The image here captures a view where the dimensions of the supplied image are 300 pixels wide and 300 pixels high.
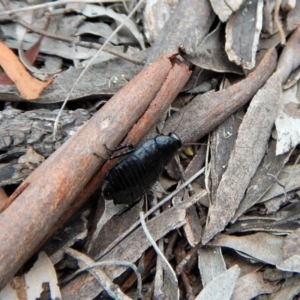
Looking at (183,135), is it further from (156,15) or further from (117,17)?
(117,17)

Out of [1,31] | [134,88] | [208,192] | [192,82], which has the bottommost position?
[208,192]

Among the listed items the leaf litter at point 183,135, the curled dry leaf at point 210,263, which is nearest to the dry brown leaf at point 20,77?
the leaf litter at point 183,135

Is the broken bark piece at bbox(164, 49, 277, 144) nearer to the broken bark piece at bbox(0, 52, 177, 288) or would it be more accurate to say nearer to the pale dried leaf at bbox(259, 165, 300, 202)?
the broken bark piece at bbox(0, 52, 177, 288)

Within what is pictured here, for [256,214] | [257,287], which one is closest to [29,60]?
[256,214]

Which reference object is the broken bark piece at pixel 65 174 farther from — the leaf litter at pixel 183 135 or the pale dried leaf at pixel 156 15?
the pale dried leaf at pixel 156 15

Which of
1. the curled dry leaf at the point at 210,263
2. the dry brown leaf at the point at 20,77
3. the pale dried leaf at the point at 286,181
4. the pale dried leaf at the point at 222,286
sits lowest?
the pale dried leaf at the point at 222,286

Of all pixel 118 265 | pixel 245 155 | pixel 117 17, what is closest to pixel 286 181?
pixel 245 155

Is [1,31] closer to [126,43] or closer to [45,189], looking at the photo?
[126,43]
